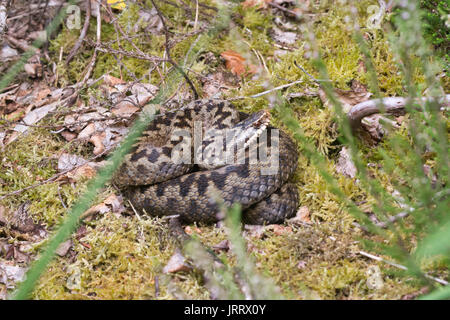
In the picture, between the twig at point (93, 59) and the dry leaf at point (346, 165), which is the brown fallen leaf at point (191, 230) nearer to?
the dry leaf at point (346, 165)

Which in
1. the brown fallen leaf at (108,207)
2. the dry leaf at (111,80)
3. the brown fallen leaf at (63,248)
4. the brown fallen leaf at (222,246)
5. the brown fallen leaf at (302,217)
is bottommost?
the brown fallen leaf at (222,246)

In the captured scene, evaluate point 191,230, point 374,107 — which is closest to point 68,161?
point 191,230

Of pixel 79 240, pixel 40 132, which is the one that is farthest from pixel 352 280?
pixel 40 132

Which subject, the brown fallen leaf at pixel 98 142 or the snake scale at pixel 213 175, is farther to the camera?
the brown fallen leaf at pixel 98 142

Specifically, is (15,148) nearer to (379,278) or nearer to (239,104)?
(239,104)

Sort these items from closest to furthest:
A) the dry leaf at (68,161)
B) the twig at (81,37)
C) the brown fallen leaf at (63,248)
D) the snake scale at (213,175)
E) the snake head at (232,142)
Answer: the brown fallen leaf at (63,248) < the snake scale at (213,175) < the snake head at (232,142) < the dry leaf at (68,161) < the twig at (81,37)

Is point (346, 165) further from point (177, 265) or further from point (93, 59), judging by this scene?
point (93, 59)

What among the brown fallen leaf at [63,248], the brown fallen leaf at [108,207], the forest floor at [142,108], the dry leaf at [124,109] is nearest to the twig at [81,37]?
the forest floor at [142,108]

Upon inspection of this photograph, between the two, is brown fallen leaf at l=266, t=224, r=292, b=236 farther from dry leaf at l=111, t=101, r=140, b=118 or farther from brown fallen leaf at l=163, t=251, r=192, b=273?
dry leaf at l=111, t=101, r=140, b=118
